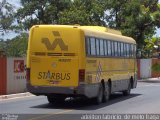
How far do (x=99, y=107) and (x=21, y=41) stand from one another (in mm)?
32800

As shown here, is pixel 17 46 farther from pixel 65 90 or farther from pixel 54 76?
pixel 65 90

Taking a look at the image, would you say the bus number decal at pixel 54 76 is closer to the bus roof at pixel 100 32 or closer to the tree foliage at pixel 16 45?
the bus roof at pixel 100 32

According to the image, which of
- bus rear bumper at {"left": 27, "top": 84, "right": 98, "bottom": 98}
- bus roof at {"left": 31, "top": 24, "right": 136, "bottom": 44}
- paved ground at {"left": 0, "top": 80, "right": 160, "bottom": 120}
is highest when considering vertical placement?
bus roof at {"left": 31, "top": 24, "right": 136, "bottom": 44}

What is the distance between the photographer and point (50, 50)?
19.9m

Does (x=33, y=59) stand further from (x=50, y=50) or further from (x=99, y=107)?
(x=99, y=107)

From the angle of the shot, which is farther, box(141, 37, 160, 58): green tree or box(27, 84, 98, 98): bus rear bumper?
box(141, 37, 160, 58): green tree

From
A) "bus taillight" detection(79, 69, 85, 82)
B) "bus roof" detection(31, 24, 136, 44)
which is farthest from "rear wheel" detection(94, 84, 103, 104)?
"bus roof" detection(31, 24, 136, 44)

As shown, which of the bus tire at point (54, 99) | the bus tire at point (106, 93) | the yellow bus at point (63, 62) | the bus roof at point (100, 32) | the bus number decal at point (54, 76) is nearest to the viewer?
the yellow bus at point (63, 62)

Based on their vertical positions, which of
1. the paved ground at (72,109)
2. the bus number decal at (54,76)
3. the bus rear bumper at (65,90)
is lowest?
the paved ground at (72,109)

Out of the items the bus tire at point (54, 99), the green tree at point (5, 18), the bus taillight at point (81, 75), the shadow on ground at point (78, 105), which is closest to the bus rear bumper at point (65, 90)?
the bus taillight at point (81, 75)

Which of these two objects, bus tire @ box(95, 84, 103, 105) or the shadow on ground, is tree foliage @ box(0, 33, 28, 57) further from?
bus tire @ box(95, 84, 103, 105)

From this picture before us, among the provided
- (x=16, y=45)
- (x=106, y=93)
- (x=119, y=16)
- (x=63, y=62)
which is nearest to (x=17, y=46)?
(x=16, y=45)

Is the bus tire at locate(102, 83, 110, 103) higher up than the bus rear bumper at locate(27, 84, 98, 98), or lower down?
lower down

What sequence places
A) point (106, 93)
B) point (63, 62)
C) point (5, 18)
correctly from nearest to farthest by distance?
1. point (63, 62)
2. point (106, 93)
3. point (5, 18)
